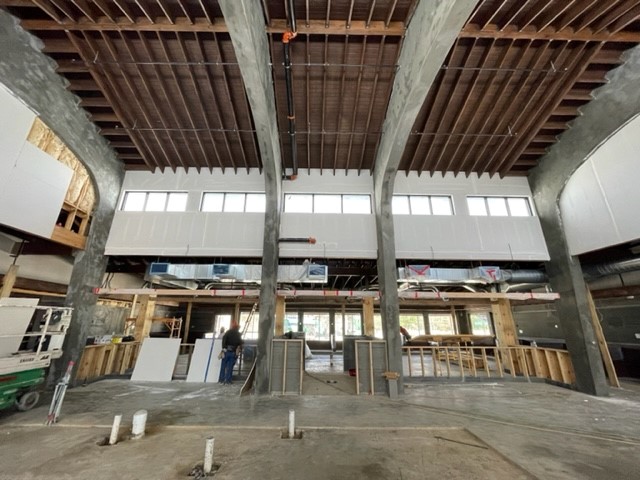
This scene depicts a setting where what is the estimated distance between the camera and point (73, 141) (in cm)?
818

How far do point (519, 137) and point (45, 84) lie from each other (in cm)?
1488

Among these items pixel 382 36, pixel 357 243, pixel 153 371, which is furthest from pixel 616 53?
pixel 153 371

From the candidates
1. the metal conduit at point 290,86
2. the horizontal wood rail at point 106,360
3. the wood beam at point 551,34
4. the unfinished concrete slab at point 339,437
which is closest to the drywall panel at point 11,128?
the horizontal wood rail at point 106,360

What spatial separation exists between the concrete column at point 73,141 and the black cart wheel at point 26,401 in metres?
2.29

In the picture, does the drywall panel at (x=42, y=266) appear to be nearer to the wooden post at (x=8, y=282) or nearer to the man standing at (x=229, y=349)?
the wooden post at (x=8, y=282)

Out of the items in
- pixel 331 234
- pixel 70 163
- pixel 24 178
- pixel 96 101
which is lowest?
pixel 331 234

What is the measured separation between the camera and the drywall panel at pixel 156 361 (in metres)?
9.32

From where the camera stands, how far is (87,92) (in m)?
8.23

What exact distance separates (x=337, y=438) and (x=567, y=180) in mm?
11278

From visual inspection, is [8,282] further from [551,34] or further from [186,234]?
[551,34]

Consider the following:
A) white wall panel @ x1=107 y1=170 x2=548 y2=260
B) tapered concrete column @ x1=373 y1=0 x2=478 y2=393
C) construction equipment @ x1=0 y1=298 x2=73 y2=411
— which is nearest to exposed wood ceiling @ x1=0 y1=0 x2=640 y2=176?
Answer: tapered concrete column @ x1=373 y1=0 x2=478 y2=393

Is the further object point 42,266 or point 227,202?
point 227,202

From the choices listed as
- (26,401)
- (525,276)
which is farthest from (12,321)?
(525,276)

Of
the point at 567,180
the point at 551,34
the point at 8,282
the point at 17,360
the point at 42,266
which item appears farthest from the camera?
the point at 42,266
